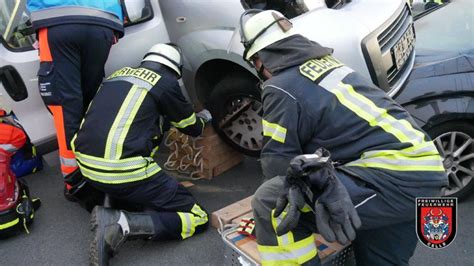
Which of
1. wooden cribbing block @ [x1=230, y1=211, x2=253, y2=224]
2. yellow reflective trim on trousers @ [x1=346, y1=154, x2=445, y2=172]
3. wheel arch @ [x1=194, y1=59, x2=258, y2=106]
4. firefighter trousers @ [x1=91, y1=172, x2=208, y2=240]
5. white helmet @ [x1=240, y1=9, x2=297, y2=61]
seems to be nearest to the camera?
yellow reflective trim on trousers @ [x1=346, y1=154, x2=445, y2=172]

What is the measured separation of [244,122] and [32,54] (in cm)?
158

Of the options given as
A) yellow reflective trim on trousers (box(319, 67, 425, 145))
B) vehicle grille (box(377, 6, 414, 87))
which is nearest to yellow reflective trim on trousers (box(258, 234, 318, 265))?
yellow reflective trim on trousers (box(319, 67, 425, 145))

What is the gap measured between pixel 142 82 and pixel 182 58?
49 cm

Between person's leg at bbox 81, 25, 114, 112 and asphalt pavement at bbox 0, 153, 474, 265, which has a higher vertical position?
person's leg at bbox 81, 25, 114, 112

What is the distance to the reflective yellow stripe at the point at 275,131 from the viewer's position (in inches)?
79.4

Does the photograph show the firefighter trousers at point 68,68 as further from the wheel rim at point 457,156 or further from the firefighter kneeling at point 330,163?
the wheel rim at point 457,156

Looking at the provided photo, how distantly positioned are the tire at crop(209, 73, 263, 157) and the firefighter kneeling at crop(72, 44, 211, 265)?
40 centimetres

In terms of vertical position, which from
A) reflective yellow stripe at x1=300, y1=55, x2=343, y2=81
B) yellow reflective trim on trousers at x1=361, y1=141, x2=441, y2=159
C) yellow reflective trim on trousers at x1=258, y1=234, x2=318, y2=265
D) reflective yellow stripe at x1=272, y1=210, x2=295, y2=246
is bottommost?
yellow reflective trim on trousers at x1=258, y1=234, x2=318, y2=265

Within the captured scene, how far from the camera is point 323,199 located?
180 centimetres

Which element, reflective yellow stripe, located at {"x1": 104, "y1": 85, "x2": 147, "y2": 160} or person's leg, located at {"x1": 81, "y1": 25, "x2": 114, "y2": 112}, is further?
person's leg, located at {"x1": 81, "y1": 25, "x2": 114, "y2": 112}

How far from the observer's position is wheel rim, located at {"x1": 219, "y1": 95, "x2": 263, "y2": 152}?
339cm

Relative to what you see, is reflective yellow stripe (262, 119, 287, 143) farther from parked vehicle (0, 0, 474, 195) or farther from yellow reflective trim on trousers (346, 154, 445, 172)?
parked vehicle (0, 0, 474, 195)

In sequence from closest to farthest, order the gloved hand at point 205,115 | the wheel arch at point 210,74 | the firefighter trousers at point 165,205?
the firefighter trousers at point 165,205 < the wheel arch at point 210,74 < the gloved hand at point 205,115

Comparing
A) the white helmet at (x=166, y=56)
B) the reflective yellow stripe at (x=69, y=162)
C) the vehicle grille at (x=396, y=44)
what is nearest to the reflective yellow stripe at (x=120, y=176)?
the reflective yellow stripe at (x=69, y=162)
